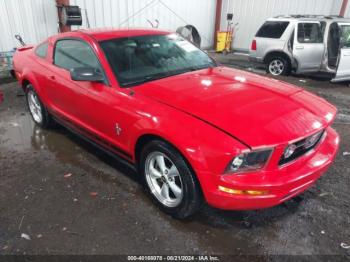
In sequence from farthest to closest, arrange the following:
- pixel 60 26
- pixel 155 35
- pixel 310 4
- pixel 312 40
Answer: pixel 310 4 → pixel 60 26 → pixel 312 40 → pixel 155 35

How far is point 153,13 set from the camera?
11.0 m

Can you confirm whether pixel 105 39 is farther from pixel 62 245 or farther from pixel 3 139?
pixel 3 139

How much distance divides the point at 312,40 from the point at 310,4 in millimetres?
4592

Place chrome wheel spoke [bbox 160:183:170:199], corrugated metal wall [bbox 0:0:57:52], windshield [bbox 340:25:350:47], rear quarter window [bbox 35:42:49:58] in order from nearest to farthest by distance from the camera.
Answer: chrome wheel spoke [bbox 160:183:170:199] → rear quarter window [bbox 35:42:49:58] → windshield [bbox 340:25:350:47] → corrugated metal wall [bbox 0:0:57:52]

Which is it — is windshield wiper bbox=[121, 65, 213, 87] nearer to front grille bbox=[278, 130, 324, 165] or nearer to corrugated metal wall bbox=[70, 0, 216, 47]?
front grille bbox=[278, 130, 324, 165]

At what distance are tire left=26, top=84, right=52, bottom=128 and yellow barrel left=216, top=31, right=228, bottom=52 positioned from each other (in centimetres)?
970

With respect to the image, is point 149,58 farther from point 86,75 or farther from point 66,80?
point 66,80

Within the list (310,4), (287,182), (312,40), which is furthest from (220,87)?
(310,4)

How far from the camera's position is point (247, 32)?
13125mm

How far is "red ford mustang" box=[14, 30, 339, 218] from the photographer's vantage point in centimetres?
219

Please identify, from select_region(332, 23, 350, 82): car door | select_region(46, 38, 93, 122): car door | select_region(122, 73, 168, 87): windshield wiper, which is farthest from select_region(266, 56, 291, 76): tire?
select_region(46, 38, 93, 122): car door

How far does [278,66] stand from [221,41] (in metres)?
5.07

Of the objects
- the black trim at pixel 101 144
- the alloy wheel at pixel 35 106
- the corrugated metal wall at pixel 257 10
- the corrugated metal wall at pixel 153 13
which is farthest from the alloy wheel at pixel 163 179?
the corrugated metal wall at pixel 257 10

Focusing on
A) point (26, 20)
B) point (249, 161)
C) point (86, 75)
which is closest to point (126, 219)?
point (249, 161)
